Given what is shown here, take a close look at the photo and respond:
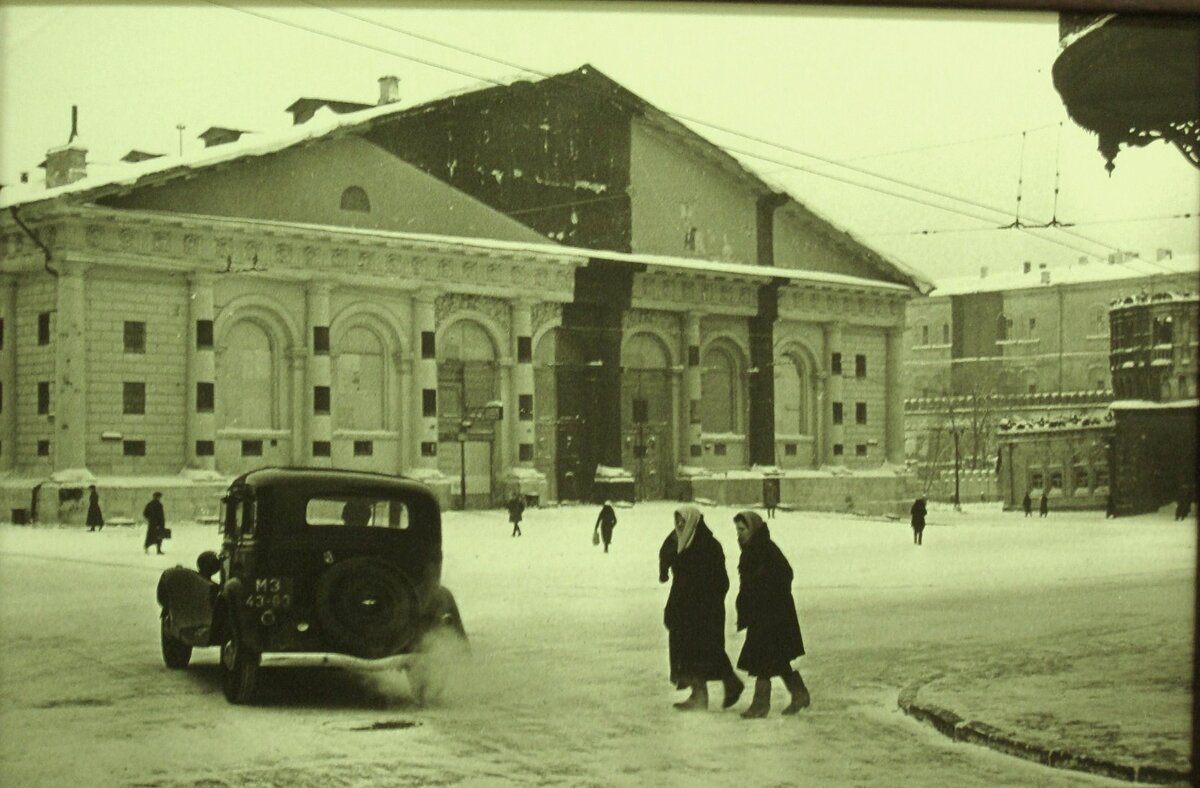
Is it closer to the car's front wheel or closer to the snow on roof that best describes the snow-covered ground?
the car's front wheel

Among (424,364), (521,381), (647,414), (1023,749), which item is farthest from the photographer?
(647,414)

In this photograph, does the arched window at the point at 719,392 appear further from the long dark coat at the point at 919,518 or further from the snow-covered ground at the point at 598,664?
the long dark coat at the point at 919,518

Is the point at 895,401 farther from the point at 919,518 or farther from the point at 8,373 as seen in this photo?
the point at 8,373

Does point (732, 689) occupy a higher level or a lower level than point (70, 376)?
lower

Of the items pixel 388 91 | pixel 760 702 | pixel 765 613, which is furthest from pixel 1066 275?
pixel 388 91

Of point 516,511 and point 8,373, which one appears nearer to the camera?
point 8,373

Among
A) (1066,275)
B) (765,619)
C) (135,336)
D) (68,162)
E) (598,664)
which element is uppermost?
(68,162)

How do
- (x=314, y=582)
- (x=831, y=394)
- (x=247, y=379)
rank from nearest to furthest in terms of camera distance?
(x=314, y=582)
(x=247, y=379)
(x=831, y=394)

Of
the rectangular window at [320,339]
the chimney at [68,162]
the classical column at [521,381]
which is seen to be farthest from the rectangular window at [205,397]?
the classical column at [521,381]
